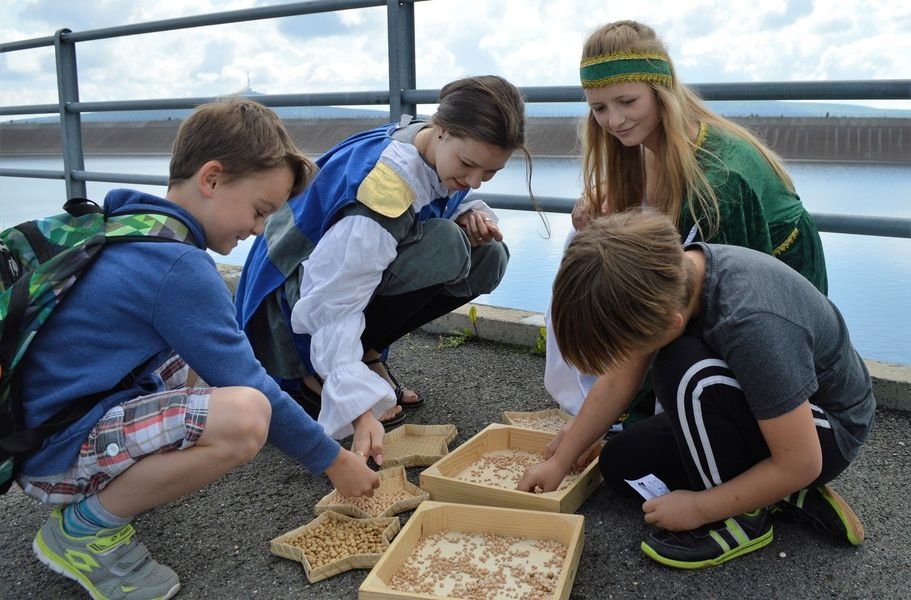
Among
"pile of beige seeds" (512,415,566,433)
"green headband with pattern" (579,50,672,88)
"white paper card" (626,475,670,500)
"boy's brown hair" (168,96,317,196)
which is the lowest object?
"pile of beige seeds" (512,415,566,433)

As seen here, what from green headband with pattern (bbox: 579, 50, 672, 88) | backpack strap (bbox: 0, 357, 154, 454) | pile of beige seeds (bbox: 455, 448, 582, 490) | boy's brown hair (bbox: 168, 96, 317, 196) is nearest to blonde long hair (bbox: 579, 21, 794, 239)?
green headband with pattern (bbox: 579, 50, 672, 88)

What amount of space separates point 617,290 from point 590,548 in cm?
61

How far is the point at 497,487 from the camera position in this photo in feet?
5.88

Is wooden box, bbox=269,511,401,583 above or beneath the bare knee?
beneath

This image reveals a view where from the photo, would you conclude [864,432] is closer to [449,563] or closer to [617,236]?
[617,236]

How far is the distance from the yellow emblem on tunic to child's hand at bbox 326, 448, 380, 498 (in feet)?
2.18

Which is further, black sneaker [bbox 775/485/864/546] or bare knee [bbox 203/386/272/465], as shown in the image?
black sneaker [bbox 775/485/864/546]

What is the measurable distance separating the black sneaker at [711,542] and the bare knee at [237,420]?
0.81 m

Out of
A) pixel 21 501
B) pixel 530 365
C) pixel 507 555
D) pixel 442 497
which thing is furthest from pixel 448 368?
pixel 21 501

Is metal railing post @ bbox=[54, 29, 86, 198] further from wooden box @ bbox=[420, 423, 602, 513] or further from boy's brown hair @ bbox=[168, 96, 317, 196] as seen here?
wooden box @ bbox=[420, 423, 602, 513]

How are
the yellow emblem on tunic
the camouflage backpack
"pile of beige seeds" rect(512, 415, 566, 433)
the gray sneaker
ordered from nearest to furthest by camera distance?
the camouflage backpack
the gray sneaker
the yellow emblem on tunic
"pile of beige seeds" rect(512, 415, 566, 433)

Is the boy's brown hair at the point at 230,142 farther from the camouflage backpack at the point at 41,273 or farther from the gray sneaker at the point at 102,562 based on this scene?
the gray sneaker at the point at 102,562

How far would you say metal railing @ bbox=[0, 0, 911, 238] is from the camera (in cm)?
238

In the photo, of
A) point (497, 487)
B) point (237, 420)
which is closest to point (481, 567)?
point (497, 487)
